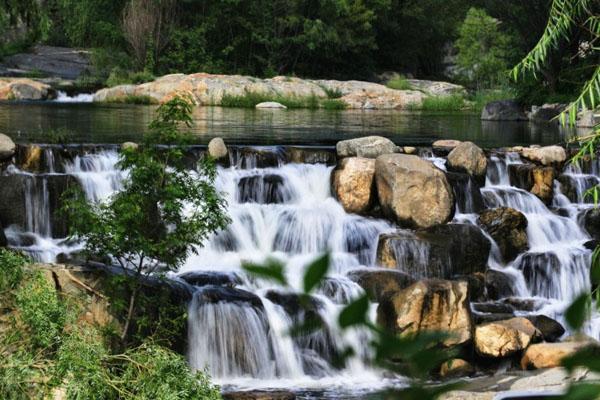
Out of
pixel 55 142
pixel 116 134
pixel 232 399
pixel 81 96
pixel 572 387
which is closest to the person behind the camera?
pixel 572 387

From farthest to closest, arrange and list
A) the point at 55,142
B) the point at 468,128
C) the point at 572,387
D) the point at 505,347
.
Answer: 1. the point at 468,128
2. the point at 55,142
3. the point at 505,347
4. the point at 572,387

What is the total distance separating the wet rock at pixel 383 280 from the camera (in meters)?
11.1

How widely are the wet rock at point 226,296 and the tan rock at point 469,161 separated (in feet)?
18.7

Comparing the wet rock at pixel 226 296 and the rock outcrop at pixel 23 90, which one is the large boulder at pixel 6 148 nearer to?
the wet rock at pixel 226 296

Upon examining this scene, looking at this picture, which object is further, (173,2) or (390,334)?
(173,2)

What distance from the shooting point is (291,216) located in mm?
12656

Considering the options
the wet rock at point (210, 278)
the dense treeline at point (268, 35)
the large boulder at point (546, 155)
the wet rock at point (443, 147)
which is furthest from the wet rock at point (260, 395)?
the dense treeline at point (268, 35)

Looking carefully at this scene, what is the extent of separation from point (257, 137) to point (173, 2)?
23.7m

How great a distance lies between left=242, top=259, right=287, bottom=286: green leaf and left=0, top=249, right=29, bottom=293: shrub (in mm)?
6982

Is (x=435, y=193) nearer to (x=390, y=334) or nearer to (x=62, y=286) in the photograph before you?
(x=62, y=286)

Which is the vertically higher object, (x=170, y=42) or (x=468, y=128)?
(x=170, y=42)

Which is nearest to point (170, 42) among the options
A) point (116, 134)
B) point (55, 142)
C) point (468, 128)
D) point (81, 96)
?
point (81, 96)

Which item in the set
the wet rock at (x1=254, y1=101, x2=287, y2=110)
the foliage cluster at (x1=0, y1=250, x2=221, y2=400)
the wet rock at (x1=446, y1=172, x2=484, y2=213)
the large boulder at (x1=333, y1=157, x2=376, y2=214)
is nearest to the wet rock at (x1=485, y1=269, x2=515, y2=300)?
the wet rock at (x1=446, y1=172, x2=484, y2=213)

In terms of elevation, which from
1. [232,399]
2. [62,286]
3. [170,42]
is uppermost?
[170,42]
